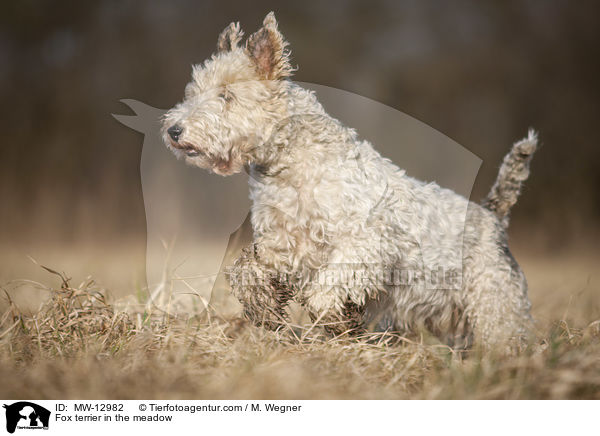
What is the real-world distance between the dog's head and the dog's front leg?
2.10 ft

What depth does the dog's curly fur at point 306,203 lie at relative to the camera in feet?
9.87

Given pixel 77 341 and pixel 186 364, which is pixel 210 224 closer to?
pixel 77 341

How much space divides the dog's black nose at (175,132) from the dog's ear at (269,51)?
25.0 inches

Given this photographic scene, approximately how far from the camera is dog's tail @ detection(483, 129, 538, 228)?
12.4 ft

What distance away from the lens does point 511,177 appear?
152 inches

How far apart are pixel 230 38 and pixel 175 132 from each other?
849mm
